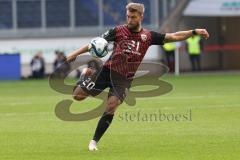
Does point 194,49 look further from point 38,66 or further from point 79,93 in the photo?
point 79,93

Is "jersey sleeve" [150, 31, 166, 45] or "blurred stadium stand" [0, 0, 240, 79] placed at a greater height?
"jersey sleeve" [150, 31, 166, 45]

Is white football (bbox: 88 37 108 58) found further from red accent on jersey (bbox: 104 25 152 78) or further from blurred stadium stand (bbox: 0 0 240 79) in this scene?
blurred stadium stand (bbox: 0 0 240 79)

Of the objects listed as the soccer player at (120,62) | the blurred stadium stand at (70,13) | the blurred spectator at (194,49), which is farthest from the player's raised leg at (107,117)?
the blurred stadium stand at (70,13)

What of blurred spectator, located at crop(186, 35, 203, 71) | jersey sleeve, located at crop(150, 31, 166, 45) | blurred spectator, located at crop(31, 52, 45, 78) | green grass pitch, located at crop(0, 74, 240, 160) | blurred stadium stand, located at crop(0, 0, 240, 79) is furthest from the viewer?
blurred stadium stand, located at crop(0, 0, 240, 79)

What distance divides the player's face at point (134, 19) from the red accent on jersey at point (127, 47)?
0.19 m

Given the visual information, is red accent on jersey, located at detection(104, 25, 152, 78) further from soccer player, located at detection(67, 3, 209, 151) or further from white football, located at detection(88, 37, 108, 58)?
white football, located at detection(88, 37, 108, 58)

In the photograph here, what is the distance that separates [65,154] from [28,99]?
12888 mm

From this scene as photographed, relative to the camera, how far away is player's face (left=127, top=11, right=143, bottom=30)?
12.2 m

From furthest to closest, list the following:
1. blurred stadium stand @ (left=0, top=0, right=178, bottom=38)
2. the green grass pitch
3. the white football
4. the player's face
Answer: blurred stadium stand @ (left=0, top=0, right=178, bottom=38)
the white football
the player's face
the green grass pitch

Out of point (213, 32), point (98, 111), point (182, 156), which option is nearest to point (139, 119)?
point (98, 111)

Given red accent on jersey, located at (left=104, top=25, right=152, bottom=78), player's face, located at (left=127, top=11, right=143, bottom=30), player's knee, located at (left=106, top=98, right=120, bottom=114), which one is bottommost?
player's knee, located at (left=106, top=98, right=120, bottom=114)

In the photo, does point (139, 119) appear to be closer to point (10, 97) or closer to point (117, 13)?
point (10, 97)

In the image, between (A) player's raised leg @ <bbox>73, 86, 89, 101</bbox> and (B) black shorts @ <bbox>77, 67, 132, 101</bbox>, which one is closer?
(B) black shorts @ <bbox>77, 67, 132, 101</bbox>

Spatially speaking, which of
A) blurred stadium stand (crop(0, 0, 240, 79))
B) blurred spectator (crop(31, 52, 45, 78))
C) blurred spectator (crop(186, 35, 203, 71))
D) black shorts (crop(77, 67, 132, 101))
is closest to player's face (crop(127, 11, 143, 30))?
black shorts (crop(77, 67, 132, 101))
